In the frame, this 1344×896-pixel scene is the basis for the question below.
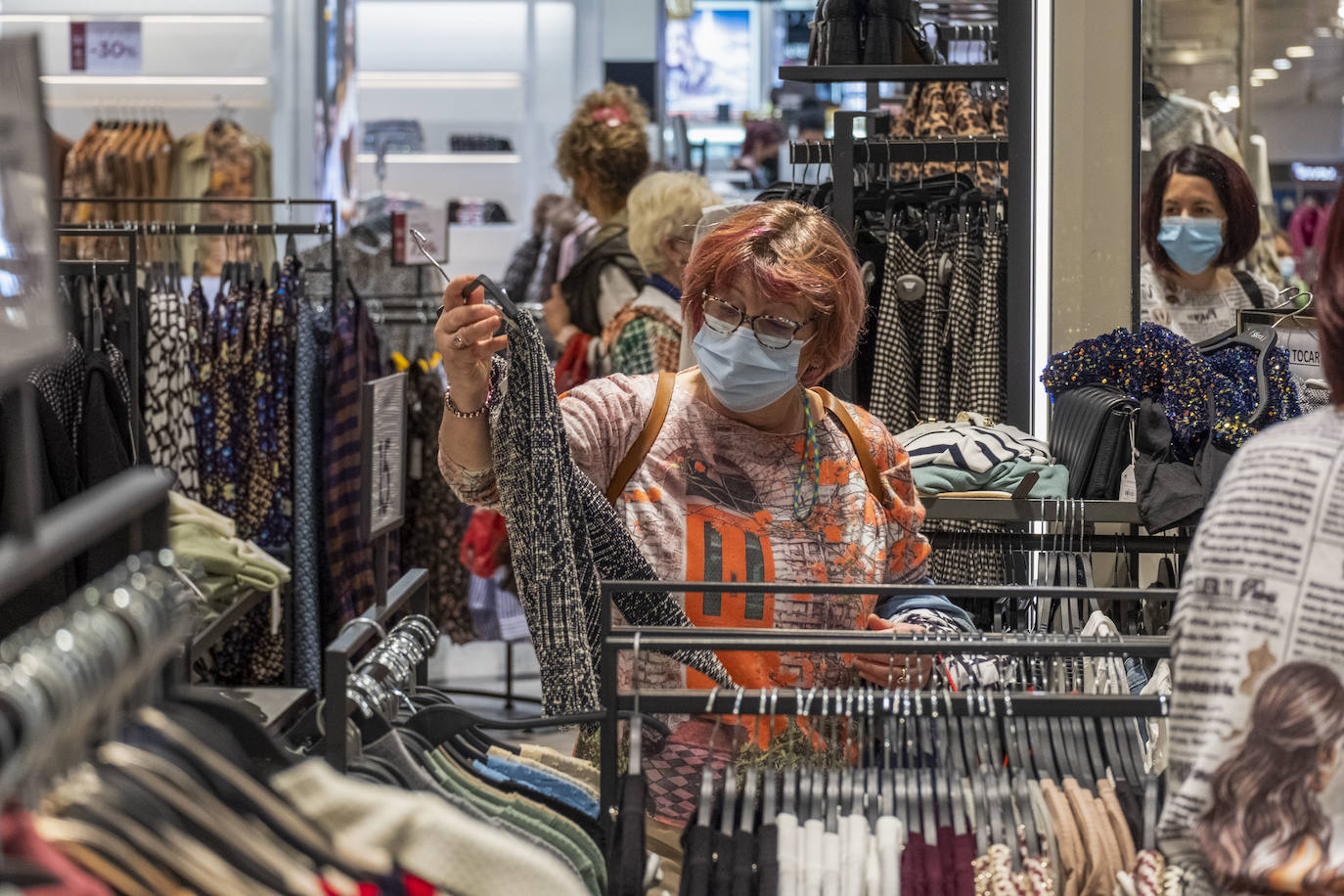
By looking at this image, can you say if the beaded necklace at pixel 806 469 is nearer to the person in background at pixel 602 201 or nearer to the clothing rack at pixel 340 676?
the clothing rack at pixel 340 676

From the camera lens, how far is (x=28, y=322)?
3.35ft

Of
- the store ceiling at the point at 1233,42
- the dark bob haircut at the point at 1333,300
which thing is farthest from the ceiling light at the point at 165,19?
the dark bob haircut at the point at 1333,300

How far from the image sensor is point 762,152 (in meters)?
7.95

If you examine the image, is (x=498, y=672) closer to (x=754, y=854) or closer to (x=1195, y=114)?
(x=1195, y=114)

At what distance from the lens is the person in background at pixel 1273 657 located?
119 centimetres

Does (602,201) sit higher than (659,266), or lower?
higher

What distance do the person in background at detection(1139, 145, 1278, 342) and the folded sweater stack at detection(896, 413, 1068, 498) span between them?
1432 mm

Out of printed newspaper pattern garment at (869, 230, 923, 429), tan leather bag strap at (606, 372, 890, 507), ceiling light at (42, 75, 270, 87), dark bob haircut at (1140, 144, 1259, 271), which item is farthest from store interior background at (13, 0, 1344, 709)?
tan leather bag strap at (606, 372, 890, 507)

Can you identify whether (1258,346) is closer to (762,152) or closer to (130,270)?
(130,270)

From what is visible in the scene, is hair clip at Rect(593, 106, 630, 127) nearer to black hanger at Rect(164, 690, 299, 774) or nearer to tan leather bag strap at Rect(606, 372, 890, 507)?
tan leather bag strap at Rect(606, 372, 890, 507)

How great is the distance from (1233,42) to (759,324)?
17.7ft

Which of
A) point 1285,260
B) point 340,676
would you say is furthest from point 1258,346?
point 1285,260

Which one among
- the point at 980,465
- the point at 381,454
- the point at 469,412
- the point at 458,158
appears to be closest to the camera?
the point at 469,412

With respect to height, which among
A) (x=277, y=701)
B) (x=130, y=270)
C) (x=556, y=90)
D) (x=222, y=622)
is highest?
(x=556, y=90)
